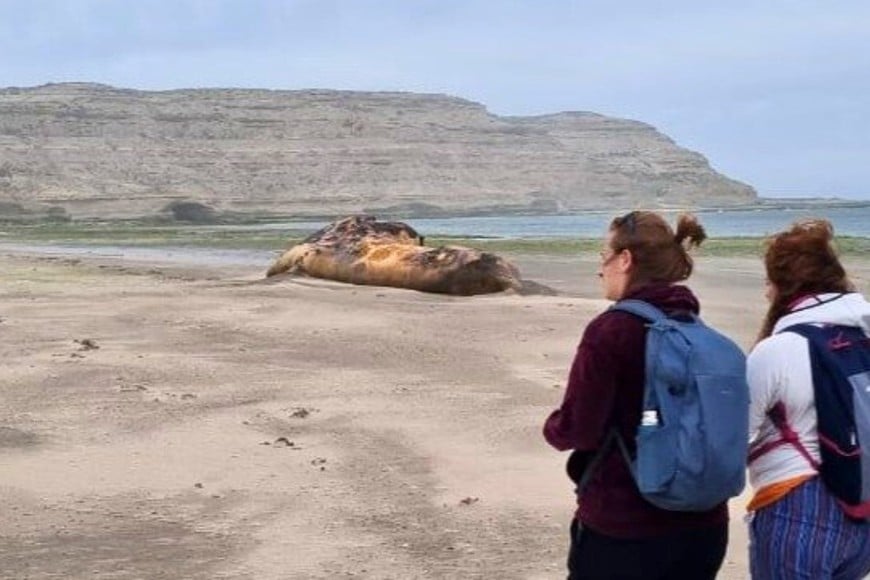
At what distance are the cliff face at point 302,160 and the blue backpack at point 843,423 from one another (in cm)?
9457

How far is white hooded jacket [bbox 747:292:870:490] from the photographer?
3416 mm

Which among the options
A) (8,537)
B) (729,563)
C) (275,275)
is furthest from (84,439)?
(275,275)

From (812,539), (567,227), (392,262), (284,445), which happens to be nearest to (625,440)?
(812,539)

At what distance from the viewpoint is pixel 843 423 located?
Result: 3.38 meters

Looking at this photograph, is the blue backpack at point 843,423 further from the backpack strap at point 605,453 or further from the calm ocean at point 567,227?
the calm ocean at point 567,227

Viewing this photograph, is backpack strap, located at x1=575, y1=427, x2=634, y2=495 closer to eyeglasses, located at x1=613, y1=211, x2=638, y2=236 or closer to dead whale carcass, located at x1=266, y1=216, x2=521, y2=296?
eyeglasses, located at x1=613, y1=211, x2=638, y2=236

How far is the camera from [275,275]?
23000mm

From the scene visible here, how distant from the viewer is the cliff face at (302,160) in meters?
118

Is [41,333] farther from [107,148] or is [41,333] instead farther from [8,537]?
[107,148]

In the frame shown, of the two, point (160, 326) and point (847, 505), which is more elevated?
point (847, 505)

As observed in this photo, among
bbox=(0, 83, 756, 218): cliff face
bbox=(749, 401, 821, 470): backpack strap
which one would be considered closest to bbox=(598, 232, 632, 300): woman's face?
bbox=(749, 401, 821, 470): backpack strap

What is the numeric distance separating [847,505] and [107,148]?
427 ft

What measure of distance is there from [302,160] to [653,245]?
442 ft

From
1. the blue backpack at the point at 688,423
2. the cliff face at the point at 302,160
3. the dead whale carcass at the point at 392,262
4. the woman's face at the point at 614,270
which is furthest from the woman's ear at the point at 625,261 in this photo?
the cliff face at the point at 302,160
